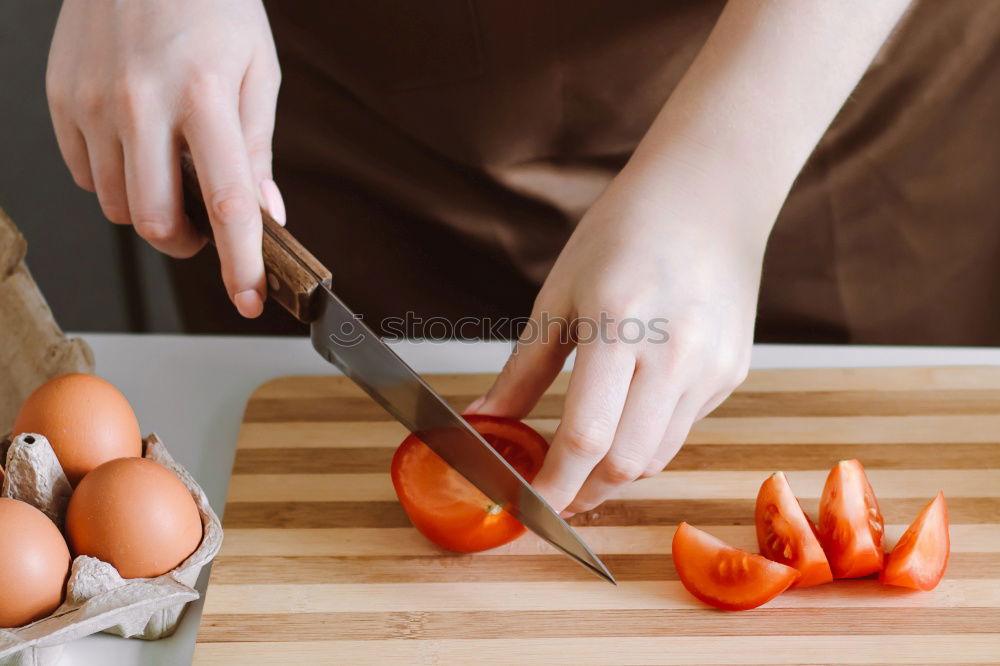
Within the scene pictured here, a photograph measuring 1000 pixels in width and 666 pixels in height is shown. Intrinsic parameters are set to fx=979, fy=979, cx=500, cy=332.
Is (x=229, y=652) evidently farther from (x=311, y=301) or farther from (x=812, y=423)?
(x=812, y=423)

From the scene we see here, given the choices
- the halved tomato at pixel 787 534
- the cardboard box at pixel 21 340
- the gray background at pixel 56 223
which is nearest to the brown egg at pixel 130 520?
the cardboard box at pixel 21 340

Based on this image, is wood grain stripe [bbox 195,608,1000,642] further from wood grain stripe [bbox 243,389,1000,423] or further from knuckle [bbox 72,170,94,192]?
knuckle [bbox 72,170,94,192]

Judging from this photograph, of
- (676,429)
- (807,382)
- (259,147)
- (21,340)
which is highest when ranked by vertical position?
(259,147)

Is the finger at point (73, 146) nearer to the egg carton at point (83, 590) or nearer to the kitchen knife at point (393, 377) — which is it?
the kitchen knife at point (393, 377)

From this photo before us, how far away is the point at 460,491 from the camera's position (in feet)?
3.65

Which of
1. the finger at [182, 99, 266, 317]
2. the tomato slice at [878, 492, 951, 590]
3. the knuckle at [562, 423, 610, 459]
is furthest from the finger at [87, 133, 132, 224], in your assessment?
the tomato slice at [878, 492, 951, 590]

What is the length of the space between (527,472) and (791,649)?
0.34m

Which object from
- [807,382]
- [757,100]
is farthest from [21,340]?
[807,382]

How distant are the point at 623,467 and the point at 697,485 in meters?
0.22

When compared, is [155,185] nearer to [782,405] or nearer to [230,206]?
[230,206]

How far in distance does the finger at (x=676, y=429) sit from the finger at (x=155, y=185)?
0.60m

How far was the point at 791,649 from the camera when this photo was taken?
103cm

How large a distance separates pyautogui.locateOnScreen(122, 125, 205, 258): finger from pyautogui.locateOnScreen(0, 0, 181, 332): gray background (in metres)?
1.29

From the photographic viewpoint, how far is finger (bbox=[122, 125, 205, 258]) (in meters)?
1.05
